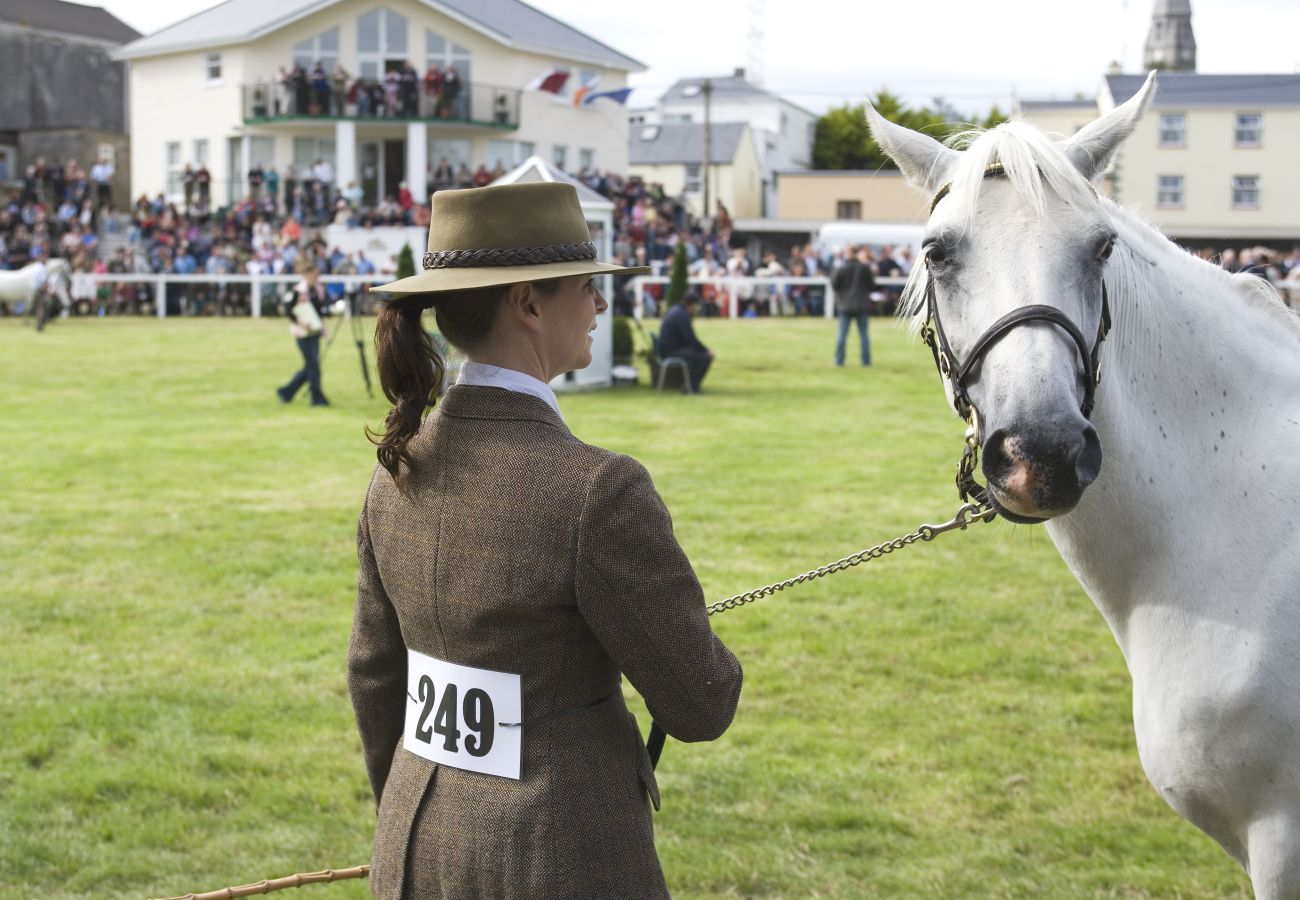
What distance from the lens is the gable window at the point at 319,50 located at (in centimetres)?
4644

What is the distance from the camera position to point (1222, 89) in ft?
183

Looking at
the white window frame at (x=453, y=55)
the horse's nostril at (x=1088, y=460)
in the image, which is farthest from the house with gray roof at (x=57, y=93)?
the horse's nostril at (x=1088, y=460)

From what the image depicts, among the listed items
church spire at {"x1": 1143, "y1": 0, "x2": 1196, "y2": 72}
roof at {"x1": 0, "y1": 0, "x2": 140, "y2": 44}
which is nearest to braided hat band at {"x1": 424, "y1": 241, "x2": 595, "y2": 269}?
roof at {"x1": 0, "y1": 0, "x2": 140, "y2": 44}

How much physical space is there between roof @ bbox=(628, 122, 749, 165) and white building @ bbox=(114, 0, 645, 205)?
49.8 feet

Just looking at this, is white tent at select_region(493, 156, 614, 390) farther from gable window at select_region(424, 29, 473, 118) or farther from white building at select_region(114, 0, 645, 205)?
gable window at select_region(424, 29, 473, 118)

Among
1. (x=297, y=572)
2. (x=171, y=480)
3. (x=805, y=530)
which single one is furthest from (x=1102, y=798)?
A: (x=171, y=480)

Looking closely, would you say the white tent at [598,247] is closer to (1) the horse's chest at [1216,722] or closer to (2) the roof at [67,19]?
(1) the horse's chest at [1216,722]

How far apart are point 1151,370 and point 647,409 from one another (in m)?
13.4

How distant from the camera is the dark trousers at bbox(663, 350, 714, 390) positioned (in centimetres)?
1788

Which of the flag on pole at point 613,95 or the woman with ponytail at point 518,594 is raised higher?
the flag on pole at point 613,95

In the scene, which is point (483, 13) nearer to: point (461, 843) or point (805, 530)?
point (805, 530)

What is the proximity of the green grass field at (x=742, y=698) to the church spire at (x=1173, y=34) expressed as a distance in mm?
88077

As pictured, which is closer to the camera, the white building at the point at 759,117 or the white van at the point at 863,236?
the white van at the point at 863,236

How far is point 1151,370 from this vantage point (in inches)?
116
